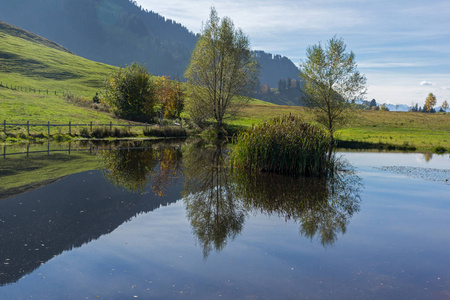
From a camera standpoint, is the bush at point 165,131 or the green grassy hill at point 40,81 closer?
the bush at point 165,131

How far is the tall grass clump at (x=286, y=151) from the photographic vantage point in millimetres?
19875

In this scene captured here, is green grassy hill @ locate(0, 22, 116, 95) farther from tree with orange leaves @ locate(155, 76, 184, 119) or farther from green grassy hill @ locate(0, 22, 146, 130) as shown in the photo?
tree with orange leaves @ locate(155, 76, 184, 119)

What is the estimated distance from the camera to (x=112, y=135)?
138ft

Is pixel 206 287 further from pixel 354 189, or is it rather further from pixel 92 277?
pixel 354 189

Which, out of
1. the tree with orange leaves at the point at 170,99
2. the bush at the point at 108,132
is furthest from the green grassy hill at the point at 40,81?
the tree with orange leaves at the point at 170,99

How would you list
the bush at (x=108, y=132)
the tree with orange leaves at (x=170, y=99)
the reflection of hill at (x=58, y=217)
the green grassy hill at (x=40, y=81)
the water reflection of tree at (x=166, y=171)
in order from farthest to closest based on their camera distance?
the tree with orange leaves at (x=170, y=99)
the green grassy hill at (x=40, y=81)
the bush at (x=108, y=132)
the water reflection of tree at (x=166, y=171)
the reflection of hill at (x=58, y=217)

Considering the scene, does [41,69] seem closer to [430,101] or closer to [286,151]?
[286,151]

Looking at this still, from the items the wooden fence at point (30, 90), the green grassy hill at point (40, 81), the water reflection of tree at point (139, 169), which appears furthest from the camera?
the wooden fence at point (30, 90)

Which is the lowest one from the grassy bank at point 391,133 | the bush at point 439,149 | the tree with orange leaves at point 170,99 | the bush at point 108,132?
the bush at point 108,132

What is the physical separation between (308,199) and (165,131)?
35004mm

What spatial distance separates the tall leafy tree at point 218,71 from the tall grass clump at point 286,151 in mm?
27667

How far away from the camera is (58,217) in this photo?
11.3 meters

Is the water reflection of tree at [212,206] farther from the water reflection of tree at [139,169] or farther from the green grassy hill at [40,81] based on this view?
the green grassy hill at [40,81]

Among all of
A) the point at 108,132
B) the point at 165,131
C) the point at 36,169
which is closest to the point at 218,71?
the point at 165,131
